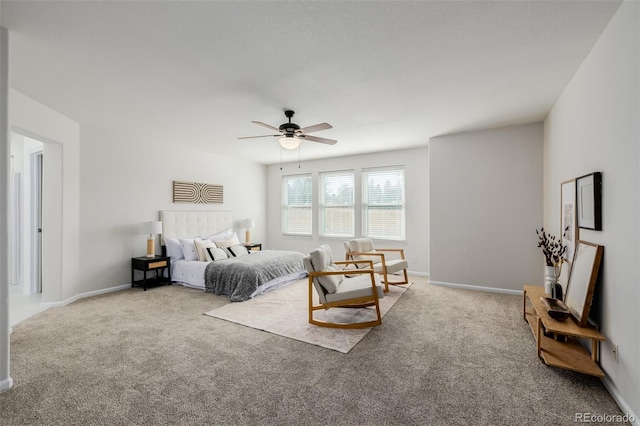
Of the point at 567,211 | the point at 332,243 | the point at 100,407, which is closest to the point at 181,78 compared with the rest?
the point at 100,407

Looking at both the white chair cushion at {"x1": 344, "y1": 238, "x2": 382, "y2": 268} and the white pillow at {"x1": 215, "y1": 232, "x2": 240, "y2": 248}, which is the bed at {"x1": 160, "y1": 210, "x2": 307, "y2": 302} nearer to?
the white pillow at {"x1": 215, "y1": 232, "x2": 240, "y2": 248}

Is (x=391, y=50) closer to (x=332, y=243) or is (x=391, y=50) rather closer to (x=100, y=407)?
(x=100, y=407)

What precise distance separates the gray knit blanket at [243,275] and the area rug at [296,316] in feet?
0.63

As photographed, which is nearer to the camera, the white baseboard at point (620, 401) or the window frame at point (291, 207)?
the white baseboard at point (620, 401)

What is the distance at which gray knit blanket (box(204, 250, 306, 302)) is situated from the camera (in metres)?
4.36

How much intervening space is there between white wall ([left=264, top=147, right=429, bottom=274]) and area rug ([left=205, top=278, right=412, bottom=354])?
1512mm

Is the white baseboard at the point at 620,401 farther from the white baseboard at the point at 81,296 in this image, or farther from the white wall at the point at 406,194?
the white baseboard at the point at 81,296

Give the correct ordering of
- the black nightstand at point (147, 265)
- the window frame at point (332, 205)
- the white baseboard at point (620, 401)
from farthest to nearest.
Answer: the window frame at point (332, 205) < the black nightstand at point (147, 265) < the white baseboard at point (620, 401)

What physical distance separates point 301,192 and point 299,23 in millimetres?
5515

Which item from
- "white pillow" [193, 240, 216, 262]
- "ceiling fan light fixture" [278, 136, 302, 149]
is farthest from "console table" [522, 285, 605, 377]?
"white pillow" [193, 240, 216, 262]

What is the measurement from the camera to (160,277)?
5320 mm

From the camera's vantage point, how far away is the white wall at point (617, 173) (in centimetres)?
179

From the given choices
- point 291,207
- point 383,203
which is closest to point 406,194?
point 383,203

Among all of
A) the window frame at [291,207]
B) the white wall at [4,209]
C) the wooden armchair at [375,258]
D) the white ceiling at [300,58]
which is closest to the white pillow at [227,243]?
the window frame at [291,207]
